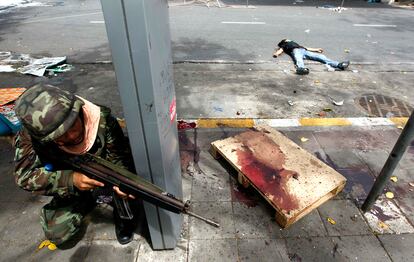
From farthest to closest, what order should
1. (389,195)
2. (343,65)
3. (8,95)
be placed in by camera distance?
(343,65) → (8,95) → (389,195)

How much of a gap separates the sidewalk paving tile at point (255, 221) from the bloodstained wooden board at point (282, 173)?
0.11m

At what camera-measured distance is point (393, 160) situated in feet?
7.86

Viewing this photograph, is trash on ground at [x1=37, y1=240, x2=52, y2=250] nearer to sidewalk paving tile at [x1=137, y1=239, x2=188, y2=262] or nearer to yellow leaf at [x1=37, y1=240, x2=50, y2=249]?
yellow leaf at [x1=37, y1=240, x2=50, y2=249]

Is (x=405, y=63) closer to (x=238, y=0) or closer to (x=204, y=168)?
(x=204, y=168)

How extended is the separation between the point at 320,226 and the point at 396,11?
46.6ft

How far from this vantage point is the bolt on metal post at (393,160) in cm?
223

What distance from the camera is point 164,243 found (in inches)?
91.4

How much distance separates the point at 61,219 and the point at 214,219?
1.38 meters

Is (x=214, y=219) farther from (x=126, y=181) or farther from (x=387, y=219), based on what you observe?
(x=387, y=219)

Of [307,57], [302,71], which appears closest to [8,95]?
[302,71]

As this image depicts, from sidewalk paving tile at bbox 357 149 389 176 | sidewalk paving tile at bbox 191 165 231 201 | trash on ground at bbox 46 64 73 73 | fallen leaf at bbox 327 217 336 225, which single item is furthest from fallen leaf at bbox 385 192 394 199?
trash on ground at bbox 46 64 73 73

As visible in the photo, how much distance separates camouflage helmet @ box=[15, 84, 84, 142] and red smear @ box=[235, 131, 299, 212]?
1788 mm

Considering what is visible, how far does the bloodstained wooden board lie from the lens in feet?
8.33

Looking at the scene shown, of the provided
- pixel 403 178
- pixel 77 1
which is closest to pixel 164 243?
pixel 403 178
